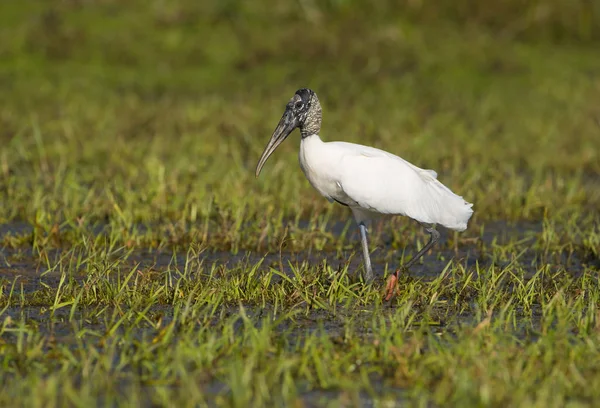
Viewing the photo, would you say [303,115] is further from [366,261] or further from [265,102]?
[265,102]

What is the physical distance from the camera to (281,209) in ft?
24.1

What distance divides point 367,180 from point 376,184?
1.9 inches

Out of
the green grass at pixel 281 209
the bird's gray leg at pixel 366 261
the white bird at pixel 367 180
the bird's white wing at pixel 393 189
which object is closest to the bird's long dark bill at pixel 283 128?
the white bird at pixel 367 180

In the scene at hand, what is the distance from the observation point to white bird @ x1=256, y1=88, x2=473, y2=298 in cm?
553

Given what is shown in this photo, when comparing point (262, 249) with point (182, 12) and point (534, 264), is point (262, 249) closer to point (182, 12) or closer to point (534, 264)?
point (534, 264)

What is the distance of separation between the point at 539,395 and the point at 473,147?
5877 millimetres

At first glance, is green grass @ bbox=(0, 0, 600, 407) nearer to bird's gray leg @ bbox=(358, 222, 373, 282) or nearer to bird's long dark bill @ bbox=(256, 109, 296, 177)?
bird's gray leg @ bbox=(358, 222, 373, 282)

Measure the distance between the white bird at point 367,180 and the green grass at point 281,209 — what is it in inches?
12.7

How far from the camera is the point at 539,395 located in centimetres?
378

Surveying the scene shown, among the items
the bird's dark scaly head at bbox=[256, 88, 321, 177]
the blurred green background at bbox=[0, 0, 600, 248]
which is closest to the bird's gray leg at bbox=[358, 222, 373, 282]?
the bird's dark scaly head at bbox=[256, 88, 321, 177]

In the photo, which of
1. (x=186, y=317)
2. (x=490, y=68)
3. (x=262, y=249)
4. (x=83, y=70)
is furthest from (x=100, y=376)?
(x=490, y=68)

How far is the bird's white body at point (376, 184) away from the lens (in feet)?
18.1

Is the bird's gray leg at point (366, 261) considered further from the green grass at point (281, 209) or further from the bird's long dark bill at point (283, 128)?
the bird's long dark bill at point (283, 128)

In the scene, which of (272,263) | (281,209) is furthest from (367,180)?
(281,209)
